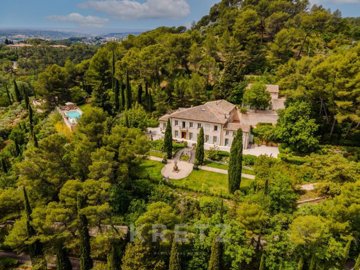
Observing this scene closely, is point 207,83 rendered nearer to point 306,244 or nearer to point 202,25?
point 306,244

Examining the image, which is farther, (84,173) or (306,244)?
(84,173)

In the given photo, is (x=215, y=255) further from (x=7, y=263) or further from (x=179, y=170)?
(x=7, y=263)

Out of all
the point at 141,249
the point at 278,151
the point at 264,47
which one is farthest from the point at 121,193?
the point at 264,47

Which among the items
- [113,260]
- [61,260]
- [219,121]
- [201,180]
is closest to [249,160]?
[201,180]

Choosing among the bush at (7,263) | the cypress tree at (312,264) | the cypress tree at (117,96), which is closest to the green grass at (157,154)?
the cypress tree at (117,96)

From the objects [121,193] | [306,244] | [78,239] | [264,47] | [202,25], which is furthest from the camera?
[202,25]
